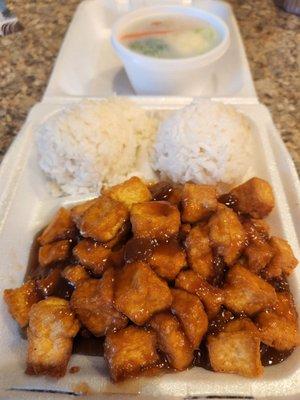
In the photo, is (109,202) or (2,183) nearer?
(109,202)

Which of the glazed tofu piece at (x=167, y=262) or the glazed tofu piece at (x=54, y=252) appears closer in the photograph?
the glazed tofu piece at (x=167, y=262)

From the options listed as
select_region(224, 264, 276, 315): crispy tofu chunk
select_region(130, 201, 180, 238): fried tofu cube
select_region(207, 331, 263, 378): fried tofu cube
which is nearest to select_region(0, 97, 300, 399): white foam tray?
select_region(207, 331, 263, 378): fried tofu cube

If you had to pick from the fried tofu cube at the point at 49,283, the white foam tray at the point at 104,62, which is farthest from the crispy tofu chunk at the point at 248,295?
the white foam tray at the point at 104,62

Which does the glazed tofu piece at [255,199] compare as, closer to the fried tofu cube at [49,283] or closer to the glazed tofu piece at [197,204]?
the glazed tofu piece at [197,204]

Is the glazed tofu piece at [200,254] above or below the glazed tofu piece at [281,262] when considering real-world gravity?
above

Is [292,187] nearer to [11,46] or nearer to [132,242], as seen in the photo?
[132,242]

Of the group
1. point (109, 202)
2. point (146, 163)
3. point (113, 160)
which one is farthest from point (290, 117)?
point (109, 202)

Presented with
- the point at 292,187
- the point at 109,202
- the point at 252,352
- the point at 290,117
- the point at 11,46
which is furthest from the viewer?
the point at 11,46
